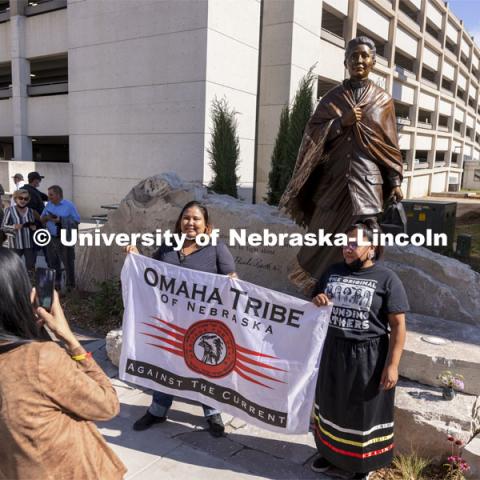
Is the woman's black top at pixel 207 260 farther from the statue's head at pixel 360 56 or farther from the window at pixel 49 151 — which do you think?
the window at pixel 49 151

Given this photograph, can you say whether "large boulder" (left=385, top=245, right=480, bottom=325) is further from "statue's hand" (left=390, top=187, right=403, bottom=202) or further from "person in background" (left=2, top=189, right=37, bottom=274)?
"person in background" (left=2, top=189, right=37, bottom=274)

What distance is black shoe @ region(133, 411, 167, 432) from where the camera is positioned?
3949 millimetres

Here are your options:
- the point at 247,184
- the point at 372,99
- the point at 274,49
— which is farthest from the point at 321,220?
the point at 274,49

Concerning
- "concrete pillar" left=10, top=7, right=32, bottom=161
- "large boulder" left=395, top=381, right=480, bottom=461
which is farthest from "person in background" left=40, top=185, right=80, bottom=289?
"concrete pillar" left=10, top=7, right=32, bottom=161

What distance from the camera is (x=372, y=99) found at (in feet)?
13.5

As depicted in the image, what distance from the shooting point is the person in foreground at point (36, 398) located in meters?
1.54

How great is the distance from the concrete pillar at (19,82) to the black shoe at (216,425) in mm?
16571

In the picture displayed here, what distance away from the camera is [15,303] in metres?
1.59

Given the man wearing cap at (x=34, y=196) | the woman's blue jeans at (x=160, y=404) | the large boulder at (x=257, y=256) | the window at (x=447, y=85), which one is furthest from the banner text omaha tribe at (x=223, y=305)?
the window at (x=447, y=85)

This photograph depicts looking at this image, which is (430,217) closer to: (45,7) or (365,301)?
(365,301)

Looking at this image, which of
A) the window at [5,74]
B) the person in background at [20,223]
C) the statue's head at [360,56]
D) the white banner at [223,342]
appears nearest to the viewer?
the white banner at [223,342]

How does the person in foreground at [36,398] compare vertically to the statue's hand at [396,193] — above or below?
below

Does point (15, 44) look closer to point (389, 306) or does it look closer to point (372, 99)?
point (372, 99)

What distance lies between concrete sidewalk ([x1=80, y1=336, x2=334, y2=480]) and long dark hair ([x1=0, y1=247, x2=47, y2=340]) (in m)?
2.21
